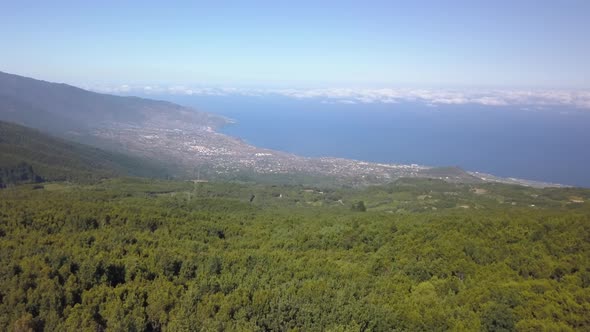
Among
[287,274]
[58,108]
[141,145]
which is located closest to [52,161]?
[141,145]

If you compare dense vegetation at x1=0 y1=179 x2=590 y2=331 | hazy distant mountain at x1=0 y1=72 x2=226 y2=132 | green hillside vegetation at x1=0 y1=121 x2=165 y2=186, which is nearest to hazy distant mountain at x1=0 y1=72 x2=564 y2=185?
hazy distant mountain at x1=0 y1=72 x2=226 y2=132

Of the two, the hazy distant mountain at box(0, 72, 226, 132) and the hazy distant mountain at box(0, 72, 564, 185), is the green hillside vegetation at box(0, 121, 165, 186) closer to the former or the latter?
the hazy distant mountain at box(0, 72, 564, 185)

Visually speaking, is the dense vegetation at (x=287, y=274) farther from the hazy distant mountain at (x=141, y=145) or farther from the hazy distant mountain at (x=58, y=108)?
the hazy distant mountain at (x=58, y=108)

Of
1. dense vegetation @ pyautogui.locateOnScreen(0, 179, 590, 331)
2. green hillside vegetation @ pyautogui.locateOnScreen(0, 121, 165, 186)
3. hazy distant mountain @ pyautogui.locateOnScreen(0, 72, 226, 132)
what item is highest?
hazy distant mountain @ pyautogui.locateOnScreen(0, 72, 226, 132)

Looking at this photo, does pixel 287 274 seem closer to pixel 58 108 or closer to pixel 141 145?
pixel 141 145

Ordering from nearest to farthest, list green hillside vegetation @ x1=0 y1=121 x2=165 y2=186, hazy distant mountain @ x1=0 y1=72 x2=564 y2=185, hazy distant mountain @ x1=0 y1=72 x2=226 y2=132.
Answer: green hillside vegetation @ x1=0 y1=121 x2=165 y2=186 → hazy distant mountain @ x1=0 y1=72 x2=564 y2=185 → hazy distant mountain @ x1=0 y1=72 x2=226 y2=132

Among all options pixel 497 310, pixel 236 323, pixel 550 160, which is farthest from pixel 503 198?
pixel 550 160

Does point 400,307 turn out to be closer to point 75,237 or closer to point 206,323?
point 206,323

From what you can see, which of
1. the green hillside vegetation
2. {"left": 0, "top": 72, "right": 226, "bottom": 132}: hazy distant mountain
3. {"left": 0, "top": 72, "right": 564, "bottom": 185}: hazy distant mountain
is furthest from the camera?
{"left": 0, "top": 72, "right": 226, "bottom": 132}: hazy distant mountain
